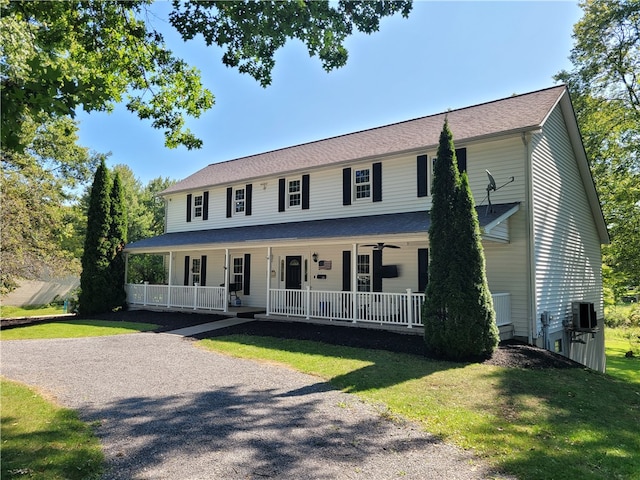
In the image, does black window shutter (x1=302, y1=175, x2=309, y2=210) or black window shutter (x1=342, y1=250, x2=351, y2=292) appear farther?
black window shutter (x1=302, y1=175, x2=309, y2=210)

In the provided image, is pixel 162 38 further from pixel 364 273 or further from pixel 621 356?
pixel 621 356

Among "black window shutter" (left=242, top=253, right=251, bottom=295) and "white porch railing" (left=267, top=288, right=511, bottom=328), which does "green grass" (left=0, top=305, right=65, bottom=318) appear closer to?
"black window shutter" (left=242, top=253, right=251, bottom=295)

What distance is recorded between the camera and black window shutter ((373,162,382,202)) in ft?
46.2

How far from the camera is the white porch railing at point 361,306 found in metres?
10.9

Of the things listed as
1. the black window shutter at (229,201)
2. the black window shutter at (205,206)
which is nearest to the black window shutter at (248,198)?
the black window shutter at (229,201)

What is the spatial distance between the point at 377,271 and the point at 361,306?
1.75m

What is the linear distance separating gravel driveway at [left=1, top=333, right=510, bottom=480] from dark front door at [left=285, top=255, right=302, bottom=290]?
7.59 m

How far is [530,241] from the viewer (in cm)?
1108

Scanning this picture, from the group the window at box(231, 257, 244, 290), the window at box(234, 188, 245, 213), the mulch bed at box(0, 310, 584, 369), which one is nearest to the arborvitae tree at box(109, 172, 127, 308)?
the mulch bed at box(0, 310, 584, 369)

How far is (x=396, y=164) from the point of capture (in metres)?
13.8

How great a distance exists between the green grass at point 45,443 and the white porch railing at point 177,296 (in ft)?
32.8

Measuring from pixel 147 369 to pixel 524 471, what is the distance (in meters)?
6.61

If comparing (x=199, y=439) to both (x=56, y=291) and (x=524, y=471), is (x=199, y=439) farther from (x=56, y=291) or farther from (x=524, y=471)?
(x=56, y=291)

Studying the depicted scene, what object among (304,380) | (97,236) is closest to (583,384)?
(304,380)
